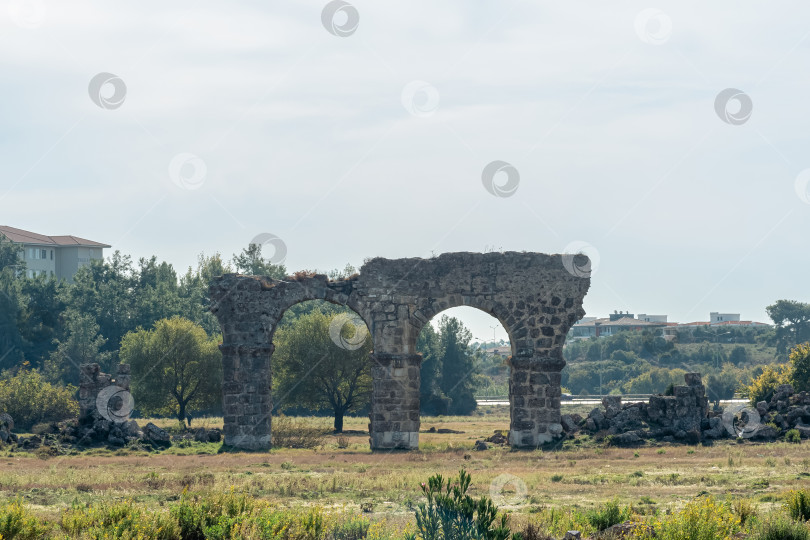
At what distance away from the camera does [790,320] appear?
9600cm

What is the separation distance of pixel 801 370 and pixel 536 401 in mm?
13105

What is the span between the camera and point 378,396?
979 inches

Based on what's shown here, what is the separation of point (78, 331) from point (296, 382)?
722 inches

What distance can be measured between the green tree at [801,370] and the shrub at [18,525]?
27.7 m

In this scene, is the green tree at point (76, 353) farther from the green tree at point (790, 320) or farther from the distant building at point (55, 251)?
the green tree at point (790, 320)

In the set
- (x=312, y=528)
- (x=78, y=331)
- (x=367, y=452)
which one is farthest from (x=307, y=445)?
(x=78, y=331)

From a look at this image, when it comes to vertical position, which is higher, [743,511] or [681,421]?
[681,421]

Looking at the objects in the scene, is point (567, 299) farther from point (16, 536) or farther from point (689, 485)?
point (16, 536)

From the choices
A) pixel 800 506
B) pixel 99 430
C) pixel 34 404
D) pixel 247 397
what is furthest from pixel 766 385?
pixel 34 404

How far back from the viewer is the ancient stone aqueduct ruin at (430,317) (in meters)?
24.9

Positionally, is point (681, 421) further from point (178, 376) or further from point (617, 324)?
point (617, 324)

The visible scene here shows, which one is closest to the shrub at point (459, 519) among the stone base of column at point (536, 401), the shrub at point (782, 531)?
the shrub at point (782, 531)

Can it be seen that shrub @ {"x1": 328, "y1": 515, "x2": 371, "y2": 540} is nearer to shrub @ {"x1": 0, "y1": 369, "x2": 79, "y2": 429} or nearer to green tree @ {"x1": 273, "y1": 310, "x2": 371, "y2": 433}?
shrub @ {"x1": 0, "y1": 369, "x2": 79, "y2": 429}

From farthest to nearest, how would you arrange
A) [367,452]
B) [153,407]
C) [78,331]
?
[78,331], [153,407], [367,452]
